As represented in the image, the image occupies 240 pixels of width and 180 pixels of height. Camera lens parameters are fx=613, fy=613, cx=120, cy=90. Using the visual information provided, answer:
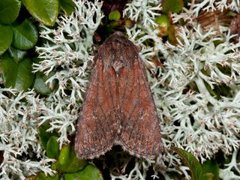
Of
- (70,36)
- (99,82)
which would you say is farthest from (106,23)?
(99,82)

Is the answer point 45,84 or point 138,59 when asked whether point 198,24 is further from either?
point 45,84

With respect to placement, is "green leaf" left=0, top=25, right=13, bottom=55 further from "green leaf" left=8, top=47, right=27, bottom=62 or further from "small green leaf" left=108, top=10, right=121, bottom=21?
"small green leaf" left=108, top=10, right=121, bottom=21

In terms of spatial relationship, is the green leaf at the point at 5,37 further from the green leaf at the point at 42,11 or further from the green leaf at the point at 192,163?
the green leaf at the point at 192,163

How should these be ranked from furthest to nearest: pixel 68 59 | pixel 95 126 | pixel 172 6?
1. pixel 172 6
2. pixel 68 59
3. pixel 95 126

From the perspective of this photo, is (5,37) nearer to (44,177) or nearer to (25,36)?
(25,36)

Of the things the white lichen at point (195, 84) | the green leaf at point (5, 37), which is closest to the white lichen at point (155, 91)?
the white lichen at point (195, 84)

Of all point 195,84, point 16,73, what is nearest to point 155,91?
point 195,84
